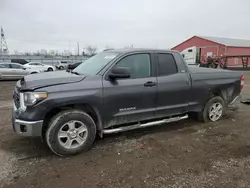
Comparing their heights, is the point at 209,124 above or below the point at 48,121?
below

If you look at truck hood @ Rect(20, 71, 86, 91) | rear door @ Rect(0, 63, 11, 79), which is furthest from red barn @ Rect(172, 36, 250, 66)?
truck hood @ Rect(20, 71, 86, 91)

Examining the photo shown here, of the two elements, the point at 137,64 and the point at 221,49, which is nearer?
the point at 137,64

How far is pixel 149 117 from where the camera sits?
172 inches

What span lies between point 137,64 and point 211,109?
2332 mm

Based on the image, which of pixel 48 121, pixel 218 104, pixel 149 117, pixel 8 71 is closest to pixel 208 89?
pixel 218 104

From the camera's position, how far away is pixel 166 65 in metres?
4.57

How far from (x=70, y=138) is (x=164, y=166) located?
153cm

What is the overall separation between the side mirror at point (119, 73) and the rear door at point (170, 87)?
85 centimetres

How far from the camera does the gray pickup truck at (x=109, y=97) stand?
3404 millimetres

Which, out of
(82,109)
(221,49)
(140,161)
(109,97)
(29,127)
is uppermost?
(221,49)

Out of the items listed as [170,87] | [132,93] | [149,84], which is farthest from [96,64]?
[170,87]

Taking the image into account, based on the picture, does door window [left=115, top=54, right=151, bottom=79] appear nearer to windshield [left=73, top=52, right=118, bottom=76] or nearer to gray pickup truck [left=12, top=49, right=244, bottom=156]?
gray pickup truck [left=12, top=49, right=244, bottom=156]

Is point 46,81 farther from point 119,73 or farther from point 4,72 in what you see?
point 4,72

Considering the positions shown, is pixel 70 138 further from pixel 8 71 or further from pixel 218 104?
pixel 8 71
